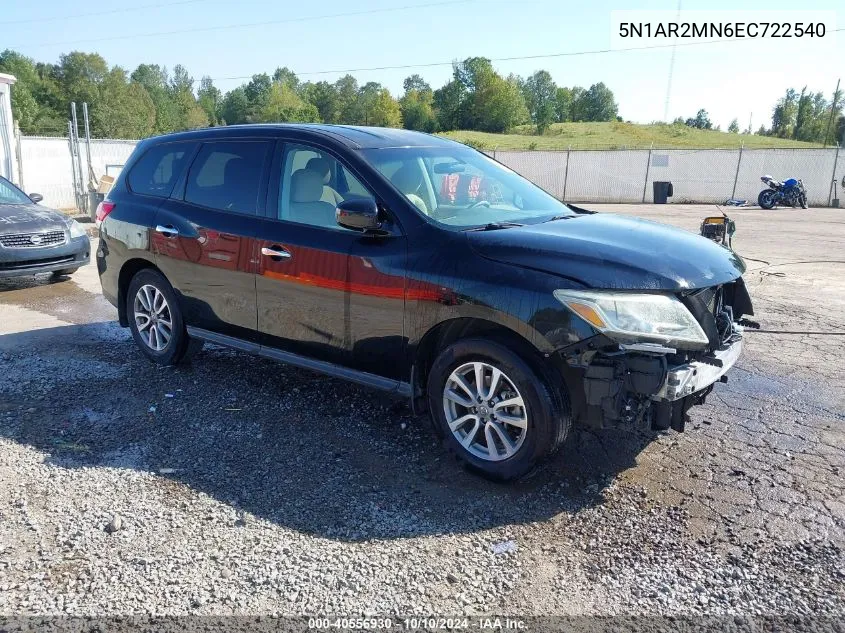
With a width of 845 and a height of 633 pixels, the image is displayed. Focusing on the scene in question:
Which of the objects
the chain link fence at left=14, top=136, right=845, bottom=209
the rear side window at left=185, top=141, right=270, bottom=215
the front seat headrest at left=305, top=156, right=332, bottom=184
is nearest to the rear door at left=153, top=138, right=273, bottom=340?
the rear side window at left=185, top=141, right=270, bottom=215

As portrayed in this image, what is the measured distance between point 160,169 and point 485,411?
11.7 feet

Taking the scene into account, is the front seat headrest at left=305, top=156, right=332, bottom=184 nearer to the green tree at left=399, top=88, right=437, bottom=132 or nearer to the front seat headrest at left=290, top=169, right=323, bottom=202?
the front seat headrest at left=290, top=169, right=323, bottom=202

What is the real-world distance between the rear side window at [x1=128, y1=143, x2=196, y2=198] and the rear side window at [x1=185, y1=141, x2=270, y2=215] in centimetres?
20

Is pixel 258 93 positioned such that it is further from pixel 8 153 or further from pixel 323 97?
pixel 8 153

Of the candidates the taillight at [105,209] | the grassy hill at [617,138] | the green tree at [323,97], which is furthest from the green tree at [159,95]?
the taillight at [105,209]

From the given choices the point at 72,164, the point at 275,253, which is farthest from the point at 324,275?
the point at 72,164

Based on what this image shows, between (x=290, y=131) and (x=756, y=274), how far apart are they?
7775 millimetres

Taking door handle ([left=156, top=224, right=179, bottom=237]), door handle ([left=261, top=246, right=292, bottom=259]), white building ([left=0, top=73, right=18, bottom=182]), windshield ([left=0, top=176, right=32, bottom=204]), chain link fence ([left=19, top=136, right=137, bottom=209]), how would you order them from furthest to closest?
chain link fence ([left=19, top=136, right=137, bottom=209]) → white building ([left=0, top=73, right=18, bottom=182]) → windshield ([left=0, top=176, right=32, bottom=204]) → door handle ([left=156, top=224, right=179, bottom=237]) → door handle ([left=261, top=246, right=292, bottom=259])

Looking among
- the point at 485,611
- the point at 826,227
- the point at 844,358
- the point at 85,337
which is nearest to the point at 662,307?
the point at 485,611

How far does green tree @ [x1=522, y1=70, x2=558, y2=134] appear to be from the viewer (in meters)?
107

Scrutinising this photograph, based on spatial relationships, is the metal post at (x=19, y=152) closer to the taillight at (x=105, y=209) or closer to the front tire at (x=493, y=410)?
the taillight at (x=105, y=209)

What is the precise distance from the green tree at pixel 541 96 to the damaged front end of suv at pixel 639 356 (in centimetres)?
10481

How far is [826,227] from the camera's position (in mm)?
17562

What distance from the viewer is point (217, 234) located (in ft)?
15.9
